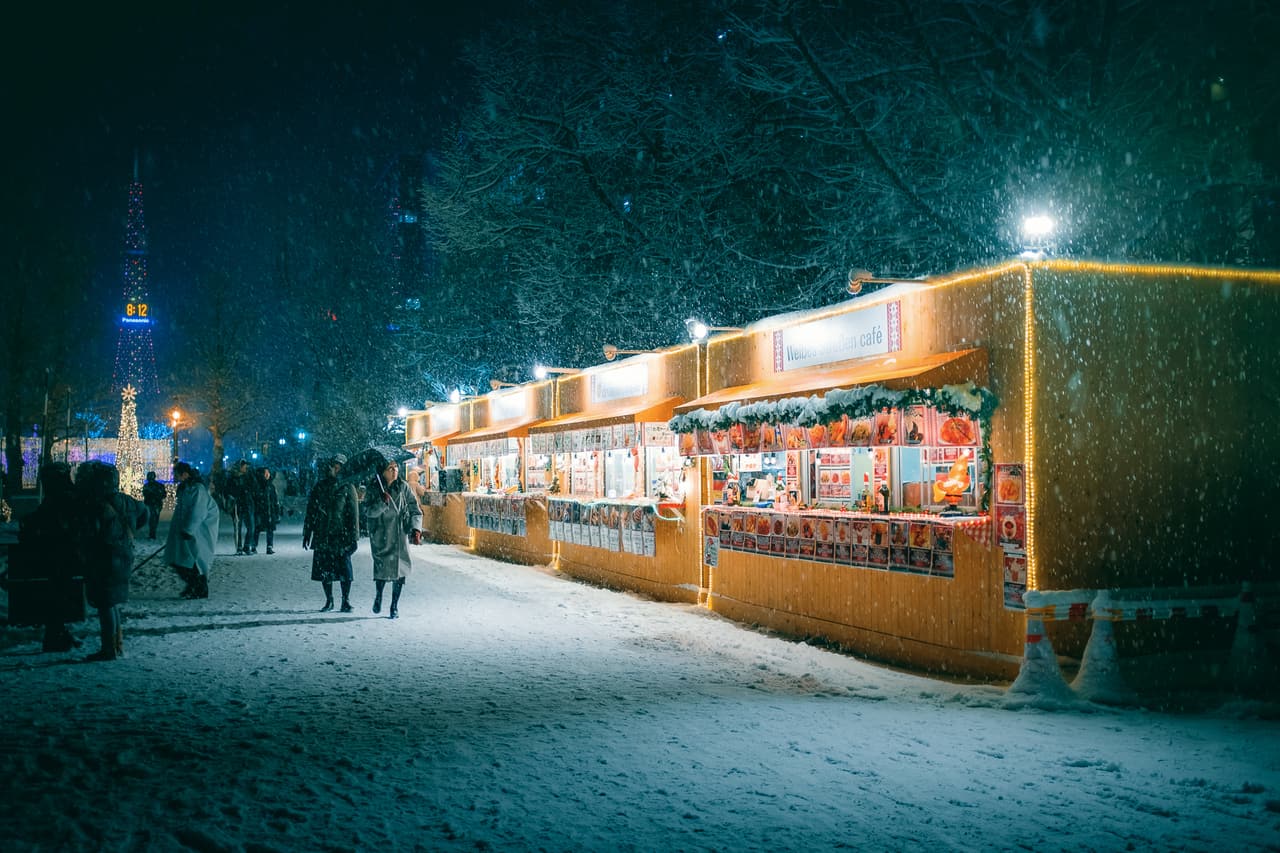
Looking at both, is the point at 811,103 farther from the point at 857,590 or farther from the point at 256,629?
the point at 256,629

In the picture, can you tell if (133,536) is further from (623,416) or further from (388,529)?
(623,416)

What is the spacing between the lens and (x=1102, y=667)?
734 centimetres

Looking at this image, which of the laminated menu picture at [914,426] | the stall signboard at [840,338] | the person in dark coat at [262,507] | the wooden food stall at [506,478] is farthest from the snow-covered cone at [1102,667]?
the person in dark coat at [262,507]

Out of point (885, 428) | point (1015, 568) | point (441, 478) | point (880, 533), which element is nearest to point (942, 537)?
point (880, 533)

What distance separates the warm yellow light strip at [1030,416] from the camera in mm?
7812

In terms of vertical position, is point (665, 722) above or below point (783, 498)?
below

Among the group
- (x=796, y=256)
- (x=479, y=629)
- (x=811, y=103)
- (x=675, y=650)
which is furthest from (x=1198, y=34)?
(x=479, y=629)

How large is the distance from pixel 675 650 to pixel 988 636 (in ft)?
10.1

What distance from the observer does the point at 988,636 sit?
26.9ft

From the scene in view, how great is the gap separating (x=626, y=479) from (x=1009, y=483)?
9.02m

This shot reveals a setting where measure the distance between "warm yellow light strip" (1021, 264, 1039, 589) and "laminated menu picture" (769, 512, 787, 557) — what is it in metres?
3.34

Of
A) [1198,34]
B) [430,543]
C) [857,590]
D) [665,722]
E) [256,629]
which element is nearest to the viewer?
[665,722]

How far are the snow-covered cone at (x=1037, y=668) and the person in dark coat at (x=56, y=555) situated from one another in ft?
27.5

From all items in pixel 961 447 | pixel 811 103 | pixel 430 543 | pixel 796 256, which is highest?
pixel 811 103
